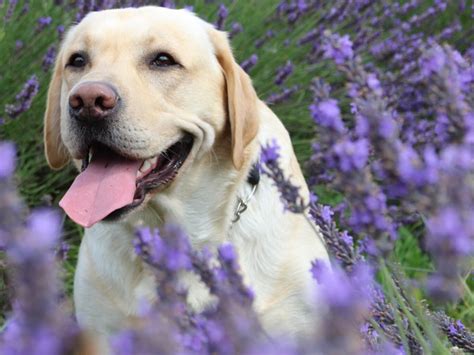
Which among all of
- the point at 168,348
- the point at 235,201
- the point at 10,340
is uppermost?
the point at 168,348

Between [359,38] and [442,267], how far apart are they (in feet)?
11.2

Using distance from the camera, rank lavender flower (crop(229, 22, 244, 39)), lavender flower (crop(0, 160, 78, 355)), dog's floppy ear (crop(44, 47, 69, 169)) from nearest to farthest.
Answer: lavender flower (crop(0, 160, 78, 355)) < dog's floppy ear (crop(44, 47, 69, 169)) < lavender flower (crop(229, 22, 244, 39))

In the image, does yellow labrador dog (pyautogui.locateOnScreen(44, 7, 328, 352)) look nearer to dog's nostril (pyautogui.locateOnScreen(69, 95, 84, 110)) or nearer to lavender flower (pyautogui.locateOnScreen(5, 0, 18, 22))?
dog's nostril (pyautogui.locateOnScreen(69, 95, 84, 110))

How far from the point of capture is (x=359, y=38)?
4.13 m

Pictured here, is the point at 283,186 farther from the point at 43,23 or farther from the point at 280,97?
the point at 43,23

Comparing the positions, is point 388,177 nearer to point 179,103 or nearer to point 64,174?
point 179,103

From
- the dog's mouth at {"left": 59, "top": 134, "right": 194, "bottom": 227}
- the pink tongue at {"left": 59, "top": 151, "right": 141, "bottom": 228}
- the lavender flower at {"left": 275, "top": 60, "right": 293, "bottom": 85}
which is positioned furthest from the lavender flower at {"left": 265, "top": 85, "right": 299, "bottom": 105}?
the pink tongue at {"left": 59, "top": 151, "right": 141, "bottom": 228}

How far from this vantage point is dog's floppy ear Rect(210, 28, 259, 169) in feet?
Answer: 8.13

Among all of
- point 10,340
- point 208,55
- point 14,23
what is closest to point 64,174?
point 14,23

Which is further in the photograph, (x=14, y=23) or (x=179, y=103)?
(x=14, y=23)

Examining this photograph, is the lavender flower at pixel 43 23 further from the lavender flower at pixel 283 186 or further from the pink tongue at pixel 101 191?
the lavender flower at pixel 283 186

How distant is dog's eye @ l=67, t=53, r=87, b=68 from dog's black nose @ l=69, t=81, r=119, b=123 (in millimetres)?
360

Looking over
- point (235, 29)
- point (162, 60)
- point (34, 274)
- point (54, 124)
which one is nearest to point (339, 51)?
point (34, 274)

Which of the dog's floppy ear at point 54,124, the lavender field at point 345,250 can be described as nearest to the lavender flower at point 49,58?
the dog's floppy ear at point 54,124
